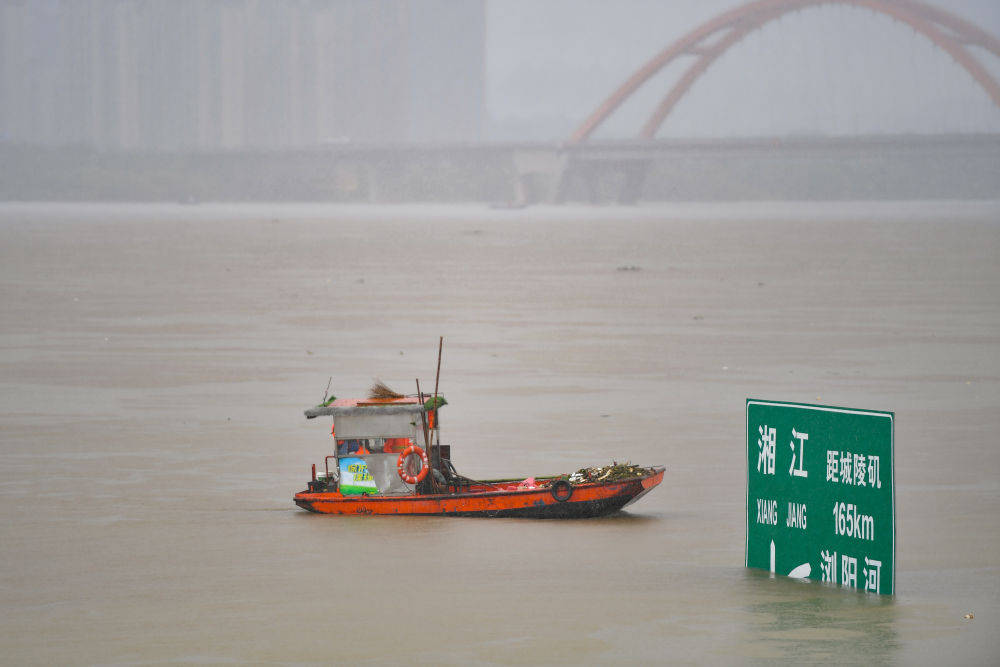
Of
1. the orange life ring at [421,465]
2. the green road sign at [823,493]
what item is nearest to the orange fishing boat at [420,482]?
the orange life ring at [421,465]

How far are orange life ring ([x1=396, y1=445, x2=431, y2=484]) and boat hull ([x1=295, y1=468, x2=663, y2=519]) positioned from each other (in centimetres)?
16

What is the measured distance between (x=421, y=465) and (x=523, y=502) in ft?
3.01

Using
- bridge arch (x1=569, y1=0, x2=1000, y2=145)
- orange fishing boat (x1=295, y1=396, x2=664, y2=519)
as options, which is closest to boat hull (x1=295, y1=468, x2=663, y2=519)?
orange fishing boat (x1=295, y1=396, x2=664, y2=519)

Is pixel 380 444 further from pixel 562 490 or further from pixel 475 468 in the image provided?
pixel 475 468

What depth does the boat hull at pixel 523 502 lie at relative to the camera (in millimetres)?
14891

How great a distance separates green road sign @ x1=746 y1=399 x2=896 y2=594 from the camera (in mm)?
11297

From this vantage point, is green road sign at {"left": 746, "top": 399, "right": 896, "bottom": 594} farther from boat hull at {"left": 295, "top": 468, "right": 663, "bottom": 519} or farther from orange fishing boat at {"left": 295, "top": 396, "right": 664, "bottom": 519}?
orange fishing boat at {"left": 295, "top": 396, "right": 664, "bottom": 519}

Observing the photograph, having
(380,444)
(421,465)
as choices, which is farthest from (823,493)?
(380,444)

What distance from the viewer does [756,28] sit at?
15075 cm

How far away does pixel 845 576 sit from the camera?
12039 mm

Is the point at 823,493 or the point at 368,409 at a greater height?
the point at 368,409

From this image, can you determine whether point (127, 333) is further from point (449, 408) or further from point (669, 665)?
point (669, 665)

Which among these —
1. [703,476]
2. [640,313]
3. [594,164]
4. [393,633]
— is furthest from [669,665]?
[594,164]

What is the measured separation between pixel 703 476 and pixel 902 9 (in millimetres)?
132492
